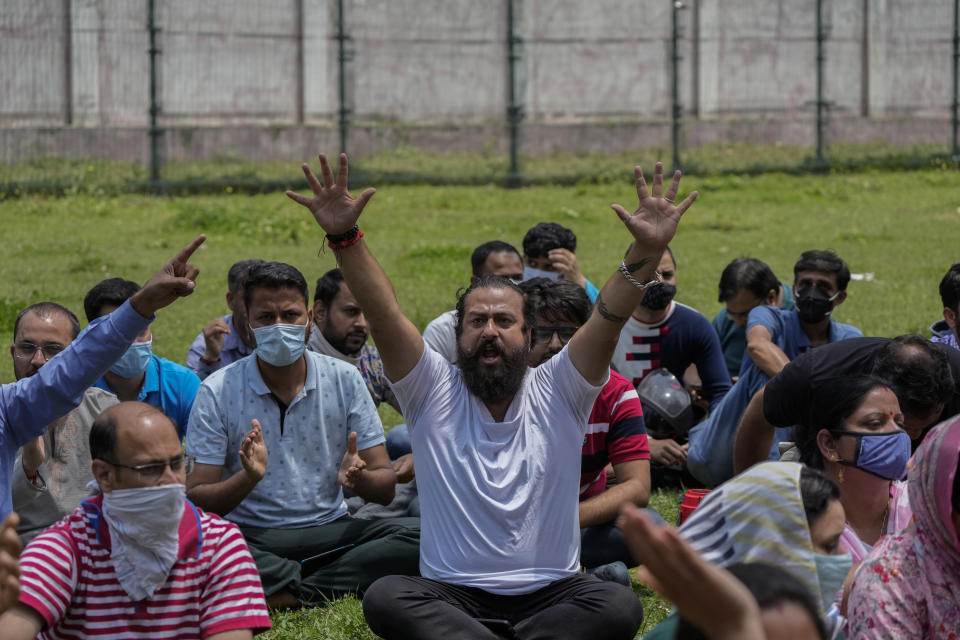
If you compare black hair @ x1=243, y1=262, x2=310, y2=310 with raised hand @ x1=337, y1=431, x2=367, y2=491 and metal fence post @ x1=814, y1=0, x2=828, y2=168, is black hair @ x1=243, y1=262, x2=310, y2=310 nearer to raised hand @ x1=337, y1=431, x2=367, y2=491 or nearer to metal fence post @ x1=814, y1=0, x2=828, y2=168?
raised hand @ x1=337, y1=431, x2=367, y2=491

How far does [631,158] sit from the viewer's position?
20.6m

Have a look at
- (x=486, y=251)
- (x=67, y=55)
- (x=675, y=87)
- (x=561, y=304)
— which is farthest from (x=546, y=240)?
(x=675, y=87)

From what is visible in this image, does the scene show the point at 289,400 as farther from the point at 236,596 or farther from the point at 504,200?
the point at 504,200

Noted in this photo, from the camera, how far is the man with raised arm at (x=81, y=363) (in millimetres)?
4211

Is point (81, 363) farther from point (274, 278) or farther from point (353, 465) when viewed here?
point (274, 278)

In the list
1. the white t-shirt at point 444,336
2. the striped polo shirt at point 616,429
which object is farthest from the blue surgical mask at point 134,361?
the striped polo shirt at point 616,429

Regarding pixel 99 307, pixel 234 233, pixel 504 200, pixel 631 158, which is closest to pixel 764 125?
pixel 631 158

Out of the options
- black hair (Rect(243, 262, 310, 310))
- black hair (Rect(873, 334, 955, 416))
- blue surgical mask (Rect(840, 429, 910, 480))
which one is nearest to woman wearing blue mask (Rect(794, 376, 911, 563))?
blue surgical mask (Rect(840, 429, 910, 480))

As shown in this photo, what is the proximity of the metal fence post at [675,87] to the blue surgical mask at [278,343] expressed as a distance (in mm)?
15298

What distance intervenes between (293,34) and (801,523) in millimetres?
18457

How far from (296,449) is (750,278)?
3.37 metres

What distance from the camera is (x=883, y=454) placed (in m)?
4.15

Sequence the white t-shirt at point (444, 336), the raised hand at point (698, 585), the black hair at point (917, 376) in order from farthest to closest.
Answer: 1. the white t-shirt at point (444, 336)
2. the black hair at point (917, 376)
3. the raised hand at point (698, 585)

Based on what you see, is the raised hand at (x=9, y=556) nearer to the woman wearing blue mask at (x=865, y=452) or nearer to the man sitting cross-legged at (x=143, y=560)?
the man sitting cross-legged at (x=143, y=560)
